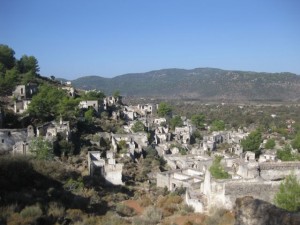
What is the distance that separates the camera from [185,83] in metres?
181

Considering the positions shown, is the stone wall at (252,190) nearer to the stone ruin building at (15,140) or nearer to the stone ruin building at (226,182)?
the stone ruin building at (226,182)

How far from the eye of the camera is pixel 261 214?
7.88 metres

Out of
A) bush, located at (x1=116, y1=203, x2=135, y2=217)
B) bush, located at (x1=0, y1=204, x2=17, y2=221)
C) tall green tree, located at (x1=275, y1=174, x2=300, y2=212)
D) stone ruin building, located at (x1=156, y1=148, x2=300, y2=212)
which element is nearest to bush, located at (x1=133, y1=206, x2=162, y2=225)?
bush, located at (x1=116, y1=203, x2=135, y2=217)

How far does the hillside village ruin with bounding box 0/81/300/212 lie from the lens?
Result: 1872 cm

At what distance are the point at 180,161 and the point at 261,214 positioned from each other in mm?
23914

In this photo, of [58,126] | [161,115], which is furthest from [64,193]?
[161,115]

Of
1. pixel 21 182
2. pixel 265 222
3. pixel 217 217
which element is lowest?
pixel 217 217

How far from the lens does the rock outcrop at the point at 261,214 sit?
7328 millimetres

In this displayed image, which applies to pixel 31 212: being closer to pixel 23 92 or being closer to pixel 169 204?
pixel 169 204

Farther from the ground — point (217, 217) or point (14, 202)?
point (14, 202)

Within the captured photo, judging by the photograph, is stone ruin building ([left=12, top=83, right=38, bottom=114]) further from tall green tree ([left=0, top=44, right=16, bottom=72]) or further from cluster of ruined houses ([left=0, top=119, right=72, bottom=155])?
tall green tree ([left=0, top=44, right=16, bottom=72])

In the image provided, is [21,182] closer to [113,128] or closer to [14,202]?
[14,202]

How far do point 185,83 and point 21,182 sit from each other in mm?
166306

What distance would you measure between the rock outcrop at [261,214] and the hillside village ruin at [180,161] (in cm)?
1018
